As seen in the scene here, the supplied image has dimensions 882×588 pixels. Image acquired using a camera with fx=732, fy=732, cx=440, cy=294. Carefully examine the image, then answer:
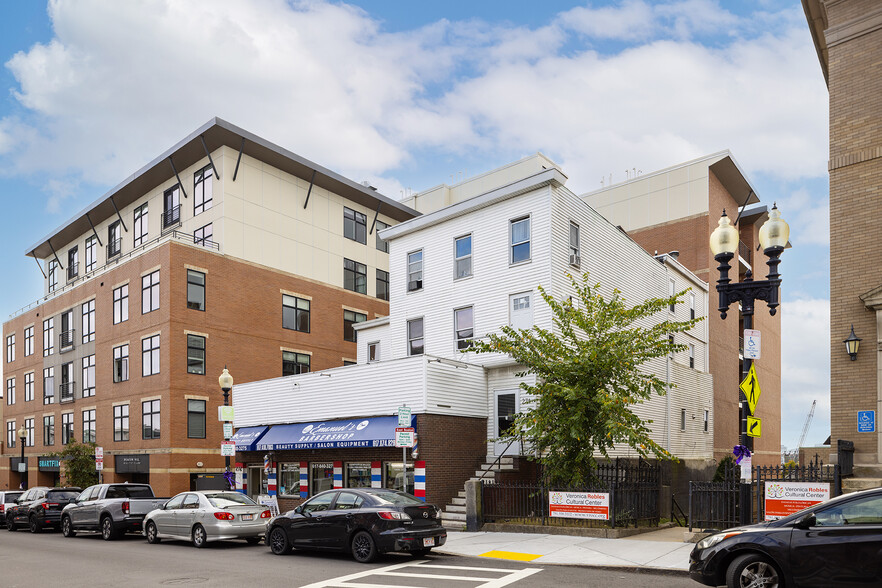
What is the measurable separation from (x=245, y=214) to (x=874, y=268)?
29687 mm

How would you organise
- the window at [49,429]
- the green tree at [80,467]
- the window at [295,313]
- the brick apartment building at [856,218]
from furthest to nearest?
the window at [49,429], the window at [295,313], the green tree at [80,467], the brick apartment building at [856,218]

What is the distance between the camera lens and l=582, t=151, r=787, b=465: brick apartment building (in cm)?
3997

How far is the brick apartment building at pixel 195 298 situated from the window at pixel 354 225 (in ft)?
0.33

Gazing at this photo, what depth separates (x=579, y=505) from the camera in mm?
17984

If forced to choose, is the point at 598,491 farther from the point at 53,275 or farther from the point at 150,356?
the point at 53,275

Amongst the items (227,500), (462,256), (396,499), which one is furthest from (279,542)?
(462,256)

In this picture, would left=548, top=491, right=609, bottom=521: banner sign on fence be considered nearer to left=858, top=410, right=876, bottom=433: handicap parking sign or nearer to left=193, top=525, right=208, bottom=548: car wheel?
left=858, top=410, right=876, bottom=433: handicap parking sign

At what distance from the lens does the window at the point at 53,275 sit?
5378 centimetres

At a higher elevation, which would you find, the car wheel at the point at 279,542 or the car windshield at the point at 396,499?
the car windshield at the point at 396,499

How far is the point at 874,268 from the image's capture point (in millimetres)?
17328

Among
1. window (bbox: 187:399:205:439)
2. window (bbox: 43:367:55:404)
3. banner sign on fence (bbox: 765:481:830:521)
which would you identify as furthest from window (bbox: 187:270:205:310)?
banner sign on fence (bbox: 765:481:830:521)

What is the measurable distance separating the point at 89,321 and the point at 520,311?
29799 mm

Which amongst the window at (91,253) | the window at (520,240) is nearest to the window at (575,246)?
the window at (520,240)

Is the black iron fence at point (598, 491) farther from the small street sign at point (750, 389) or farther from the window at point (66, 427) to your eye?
the window at point (66, 427)
